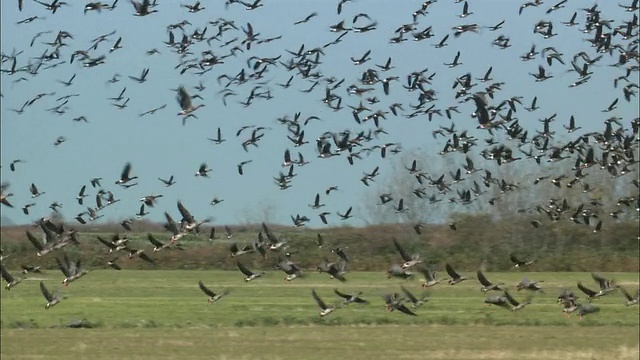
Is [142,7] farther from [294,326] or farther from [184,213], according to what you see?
[294,326]

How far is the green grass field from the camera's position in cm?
3353

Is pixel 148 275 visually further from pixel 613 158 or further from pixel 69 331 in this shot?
pixel 613 158

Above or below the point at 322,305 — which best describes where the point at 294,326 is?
below

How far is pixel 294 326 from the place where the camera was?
40938 mm

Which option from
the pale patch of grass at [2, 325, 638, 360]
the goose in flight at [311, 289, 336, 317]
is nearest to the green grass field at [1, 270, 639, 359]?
the pale patch of grass at [2, 325, 638, 360]

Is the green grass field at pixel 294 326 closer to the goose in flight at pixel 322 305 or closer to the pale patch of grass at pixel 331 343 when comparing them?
the pale patch of grass at pixel 331 343

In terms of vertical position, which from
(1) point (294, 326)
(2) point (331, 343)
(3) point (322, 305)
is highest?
(3) point (322, 305)

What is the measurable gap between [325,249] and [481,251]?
25.8ft

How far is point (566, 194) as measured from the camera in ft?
260

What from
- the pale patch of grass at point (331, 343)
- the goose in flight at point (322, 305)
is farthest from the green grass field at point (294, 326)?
the goose in flight at point (322, 305)

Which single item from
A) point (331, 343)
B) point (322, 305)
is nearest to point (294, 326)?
point (331, 343)

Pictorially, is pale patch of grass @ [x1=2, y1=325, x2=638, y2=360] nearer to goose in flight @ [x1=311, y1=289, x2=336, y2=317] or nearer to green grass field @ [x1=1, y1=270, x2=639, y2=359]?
green grass field @ [x1=1, y1=270, x2=639, y2=359]

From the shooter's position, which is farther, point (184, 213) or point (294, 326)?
point (294, 326)

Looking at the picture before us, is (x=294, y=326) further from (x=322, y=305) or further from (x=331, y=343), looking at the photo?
(x=322, y=305)
